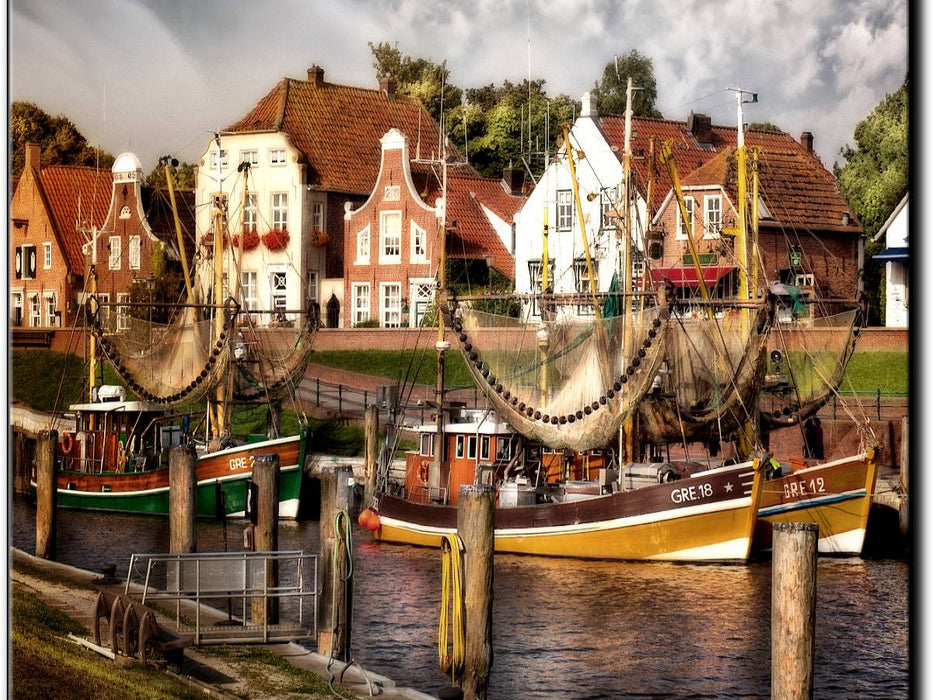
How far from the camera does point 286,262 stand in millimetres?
46094

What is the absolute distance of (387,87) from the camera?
46.6m

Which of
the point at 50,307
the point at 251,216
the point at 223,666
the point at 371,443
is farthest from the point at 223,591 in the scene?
the point at 251,216

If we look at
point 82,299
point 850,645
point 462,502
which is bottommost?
point 850,645

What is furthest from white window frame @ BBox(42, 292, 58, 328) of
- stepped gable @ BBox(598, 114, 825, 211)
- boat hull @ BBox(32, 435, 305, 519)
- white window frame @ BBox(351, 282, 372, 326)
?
stepped gable @ BBox(598, 114, 825, 211)

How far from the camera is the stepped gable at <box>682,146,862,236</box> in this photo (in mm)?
36406

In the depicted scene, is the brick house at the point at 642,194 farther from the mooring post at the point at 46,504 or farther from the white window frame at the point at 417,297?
the mooring post at the point at 46,504

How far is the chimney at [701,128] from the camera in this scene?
43375 mm

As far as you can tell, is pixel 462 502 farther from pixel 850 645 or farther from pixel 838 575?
pixel 838 575

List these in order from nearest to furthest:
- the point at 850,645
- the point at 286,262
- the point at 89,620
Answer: the point at 89,620 < the point at 850,645 < the point at 286,262

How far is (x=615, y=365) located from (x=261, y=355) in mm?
9654

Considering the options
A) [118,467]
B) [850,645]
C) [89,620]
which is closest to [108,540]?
[118,467]

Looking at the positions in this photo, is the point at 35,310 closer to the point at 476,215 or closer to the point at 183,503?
the point at 476,215

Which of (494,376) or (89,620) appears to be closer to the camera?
(89,620)

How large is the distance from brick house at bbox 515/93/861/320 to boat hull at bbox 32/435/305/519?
844 centimetres
